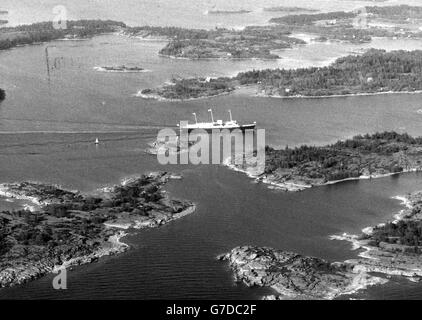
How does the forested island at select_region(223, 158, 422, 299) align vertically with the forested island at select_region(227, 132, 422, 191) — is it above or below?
below

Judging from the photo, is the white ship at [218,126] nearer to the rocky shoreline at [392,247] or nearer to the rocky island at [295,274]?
the rocky shoreline at [392,247]

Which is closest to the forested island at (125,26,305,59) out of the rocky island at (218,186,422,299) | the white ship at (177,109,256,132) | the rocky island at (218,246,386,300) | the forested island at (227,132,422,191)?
the white ship at (177,109,256,132)

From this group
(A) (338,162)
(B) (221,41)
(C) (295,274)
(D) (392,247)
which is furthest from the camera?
(B) (221,41)

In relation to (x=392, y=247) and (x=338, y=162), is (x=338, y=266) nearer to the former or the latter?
(x=392, y=247)

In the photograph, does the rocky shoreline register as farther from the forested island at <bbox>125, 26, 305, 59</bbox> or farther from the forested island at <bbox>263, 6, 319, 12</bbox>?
the forested island at <bbox>263, 6, 319, 12</bbox>

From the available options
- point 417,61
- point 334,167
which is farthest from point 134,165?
point 417,61

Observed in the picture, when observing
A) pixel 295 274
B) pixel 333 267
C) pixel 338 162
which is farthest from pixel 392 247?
pixel 338 162

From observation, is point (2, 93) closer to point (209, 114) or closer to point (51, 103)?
point (51, 103)

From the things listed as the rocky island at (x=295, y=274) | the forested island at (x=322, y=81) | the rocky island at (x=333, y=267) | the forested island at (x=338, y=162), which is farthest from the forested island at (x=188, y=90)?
the rocky island at (x=295, y=274)
